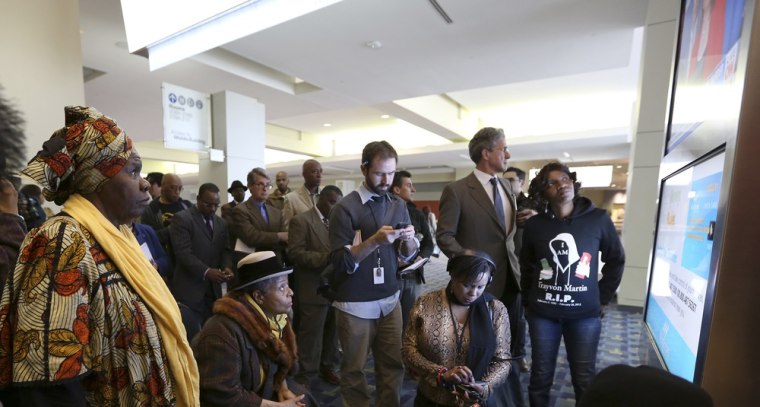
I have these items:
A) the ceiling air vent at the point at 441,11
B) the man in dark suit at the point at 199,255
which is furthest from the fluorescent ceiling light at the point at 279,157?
the man in dark suit at the point at 199,255

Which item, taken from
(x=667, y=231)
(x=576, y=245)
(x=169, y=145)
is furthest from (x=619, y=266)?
(x=169, y=145)

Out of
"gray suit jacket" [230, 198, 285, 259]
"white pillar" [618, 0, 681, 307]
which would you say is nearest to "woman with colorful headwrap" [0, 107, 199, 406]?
"gray suit jacket" [230, 198, 285, 259]

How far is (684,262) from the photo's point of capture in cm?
105

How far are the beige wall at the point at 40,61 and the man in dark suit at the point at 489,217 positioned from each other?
11.2ft

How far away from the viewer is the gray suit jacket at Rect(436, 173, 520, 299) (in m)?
2.22

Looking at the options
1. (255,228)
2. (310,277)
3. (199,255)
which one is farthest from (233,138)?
(310,277)

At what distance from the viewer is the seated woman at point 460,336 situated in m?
1.74

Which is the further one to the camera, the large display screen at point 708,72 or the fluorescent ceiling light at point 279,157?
the fluorescent ceiling light at point 279,157

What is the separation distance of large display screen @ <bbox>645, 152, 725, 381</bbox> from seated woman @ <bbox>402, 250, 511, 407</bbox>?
A: 0.66 meters

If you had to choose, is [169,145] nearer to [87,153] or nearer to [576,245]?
[87,153]

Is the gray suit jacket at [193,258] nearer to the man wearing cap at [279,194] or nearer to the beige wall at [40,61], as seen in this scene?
the man wearing cap at [279,194]

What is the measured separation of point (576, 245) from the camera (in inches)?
79.9

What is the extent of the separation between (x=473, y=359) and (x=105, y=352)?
4.79 ft

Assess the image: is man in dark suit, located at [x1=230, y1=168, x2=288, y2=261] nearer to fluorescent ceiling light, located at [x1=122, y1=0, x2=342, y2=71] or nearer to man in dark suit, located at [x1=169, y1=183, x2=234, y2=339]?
man in dark suit, located at [x1=169, y1=183, x2=234, y2=339]
